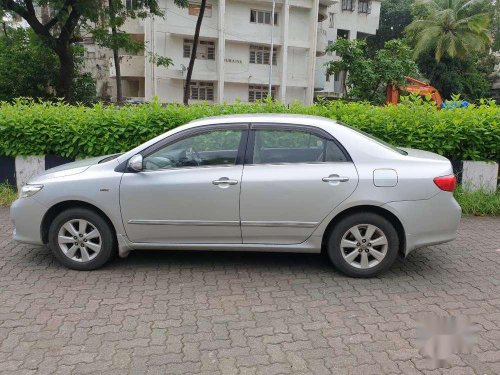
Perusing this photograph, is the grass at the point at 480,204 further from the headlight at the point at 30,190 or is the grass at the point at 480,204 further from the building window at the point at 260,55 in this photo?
the building window at the point at 260,55

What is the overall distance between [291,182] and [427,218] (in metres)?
1.29

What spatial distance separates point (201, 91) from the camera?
3244cm

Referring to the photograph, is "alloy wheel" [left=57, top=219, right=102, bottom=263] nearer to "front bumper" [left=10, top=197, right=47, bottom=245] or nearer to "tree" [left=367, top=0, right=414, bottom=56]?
"front bumper" [left=10, top=197, right=47, bottom=245]

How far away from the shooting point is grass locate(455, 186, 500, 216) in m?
6.59

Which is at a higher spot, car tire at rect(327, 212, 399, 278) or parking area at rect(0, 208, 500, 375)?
car tire at rect(327, 212, 399, 278)

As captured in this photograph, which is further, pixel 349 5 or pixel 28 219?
pixel 349 5

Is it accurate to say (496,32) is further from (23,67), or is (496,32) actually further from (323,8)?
(23,67)

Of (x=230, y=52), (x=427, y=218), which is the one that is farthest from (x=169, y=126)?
(x=230, y=52)

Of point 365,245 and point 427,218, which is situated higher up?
point 427,218

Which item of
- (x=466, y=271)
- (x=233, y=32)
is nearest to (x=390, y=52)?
(x=233, y=32)

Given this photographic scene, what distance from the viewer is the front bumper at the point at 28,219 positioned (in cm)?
434

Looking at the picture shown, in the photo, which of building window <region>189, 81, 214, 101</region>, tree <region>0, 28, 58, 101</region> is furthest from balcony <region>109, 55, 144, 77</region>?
tree <region>0, 28, 58, 101</region>

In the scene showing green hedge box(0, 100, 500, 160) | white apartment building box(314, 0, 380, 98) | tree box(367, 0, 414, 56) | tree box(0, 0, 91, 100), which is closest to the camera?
green hedge box(0, 100, 500, 160)

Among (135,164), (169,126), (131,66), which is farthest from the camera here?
(131,66)
